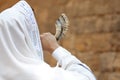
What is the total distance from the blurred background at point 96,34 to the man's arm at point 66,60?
290cm

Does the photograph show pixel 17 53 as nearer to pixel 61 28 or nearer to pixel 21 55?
pixel 21 55

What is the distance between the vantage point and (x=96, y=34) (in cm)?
527

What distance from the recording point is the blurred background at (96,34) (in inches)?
203

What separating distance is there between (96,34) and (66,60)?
3.12m

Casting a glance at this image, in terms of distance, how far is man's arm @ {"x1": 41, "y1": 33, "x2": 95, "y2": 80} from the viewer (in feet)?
6.74

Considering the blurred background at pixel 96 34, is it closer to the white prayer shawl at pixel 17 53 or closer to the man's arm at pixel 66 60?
the man's arm at pixel 66 60

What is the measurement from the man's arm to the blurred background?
114 inches

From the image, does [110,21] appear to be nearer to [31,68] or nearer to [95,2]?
[95,2]

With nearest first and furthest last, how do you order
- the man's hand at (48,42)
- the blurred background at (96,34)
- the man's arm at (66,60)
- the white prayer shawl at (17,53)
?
the white prayer shawl at (17,53) < the man's arm at (66,60) < the man's hand at (48,42) < the blurred background at (96,34)

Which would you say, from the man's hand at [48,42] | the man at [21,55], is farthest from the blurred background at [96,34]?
the man at [21,55]

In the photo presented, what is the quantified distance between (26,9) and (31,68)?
0.34m

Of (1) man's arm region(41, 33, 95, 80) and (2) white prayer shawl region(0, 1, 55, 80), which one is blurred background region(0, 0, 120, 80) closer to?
(1) man's arm region(41, 33, 95, 80)

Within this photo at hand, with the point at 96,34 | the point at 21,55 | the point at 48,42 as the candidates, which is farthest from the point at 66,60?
the point at 96,34

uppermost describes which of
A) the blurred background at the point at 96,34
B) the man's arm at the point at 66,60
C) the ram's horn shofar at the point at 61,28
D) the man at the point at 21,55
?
the man at the point at 21,55
